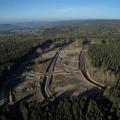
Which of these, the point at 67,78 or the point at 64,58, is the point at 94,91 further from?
the point at 64,58

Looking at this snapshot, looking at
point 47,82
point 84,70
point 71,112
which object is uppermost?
point 71,112

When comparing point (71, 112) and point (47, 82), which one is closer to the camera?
point (71, 112)

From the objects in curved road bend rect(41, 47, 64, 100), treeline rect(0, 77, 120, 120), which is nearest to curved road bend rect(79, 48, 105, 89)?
curved road bend rect(41, 47, 64, 100)

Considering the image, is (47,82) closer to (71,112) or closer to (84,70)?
(84,70)

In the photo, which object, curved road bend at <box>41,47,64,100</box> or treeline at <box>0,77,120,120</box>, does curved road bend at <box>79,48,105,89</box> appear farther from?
treeline at <box>0,77,120,120</box>

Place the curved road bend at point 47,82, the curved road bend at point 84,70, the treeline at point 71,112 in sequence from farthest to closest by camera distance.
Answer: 1. the curved road bend at point 84,70
2. the curved road bend at point 47,82
3. the treeline at point 71,112

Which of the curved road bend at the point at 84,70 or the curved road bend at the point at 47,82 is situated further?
the curved road bend at the point at 84,70

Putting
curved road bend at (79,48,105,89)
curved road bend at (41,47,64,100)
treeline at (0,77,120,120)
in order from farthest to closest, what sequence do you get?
curved road bend at (79,48,105,89) < curved road bend at (41,47,64,100) < treeline at (0,77,120,120)

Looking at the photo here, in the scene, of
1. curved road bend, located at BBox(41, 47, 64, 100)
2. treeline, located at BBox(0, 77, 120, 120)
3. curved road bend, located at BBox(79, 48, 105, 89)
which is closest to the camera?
treeline, located at BBox(0, 77, 120, 120)

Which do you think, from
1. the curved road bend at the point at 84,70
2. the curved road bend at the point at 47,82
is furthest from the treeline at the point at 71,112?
the curved road bend at the point at 84,70

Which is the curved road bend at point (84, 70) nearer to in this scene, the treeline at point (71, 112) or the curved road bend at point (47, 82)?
the curved road bend at point (47, 82)

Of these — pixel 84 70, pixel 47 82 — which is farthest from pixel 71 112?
pixel 84 70

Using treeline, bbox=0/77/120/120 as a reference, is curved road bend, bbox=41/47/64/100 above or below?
below
